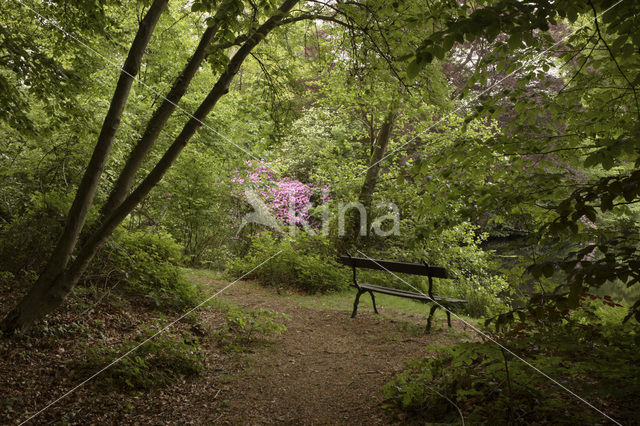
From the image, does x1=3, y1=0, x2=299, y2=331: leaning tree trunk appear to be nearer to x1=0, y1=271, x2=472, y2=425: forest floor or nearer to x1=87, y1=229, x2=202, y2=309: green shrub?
x1=0, y1=271, x2=472, y2=425: forest floor

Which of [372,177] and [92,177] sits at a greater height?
[372,177]

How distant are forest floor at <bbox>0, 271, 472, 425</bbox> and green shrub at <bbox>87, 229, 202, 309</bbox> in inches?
14.3

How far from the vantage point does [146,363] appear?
11.5 feet

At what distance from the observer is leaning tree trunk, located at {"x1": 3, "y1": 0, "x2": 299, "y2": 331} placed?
3.52 meters

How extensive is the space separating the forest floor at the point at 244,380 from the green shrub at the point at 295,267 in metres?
2.51

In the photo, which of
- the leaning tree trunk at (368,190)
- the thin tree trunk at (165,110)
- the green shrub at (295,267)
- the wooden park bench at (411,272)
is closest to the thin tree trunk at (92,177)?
the thin tree trunk at (165,110)

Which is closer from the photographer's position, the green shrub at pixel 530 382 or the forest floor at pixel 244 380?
the green shrub at pixel 530 382

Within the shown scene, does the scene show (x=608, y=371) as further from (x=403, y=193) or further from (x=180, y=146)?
(x=403, y=193)

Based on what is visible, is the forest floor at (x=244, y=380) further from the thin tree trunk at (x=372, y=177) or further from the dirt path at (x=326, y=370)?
the thin tree trunk at (x=372, y=177)

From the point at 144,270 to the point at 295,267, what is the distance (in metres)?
3.44

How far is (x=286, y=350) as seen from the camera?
4676mm

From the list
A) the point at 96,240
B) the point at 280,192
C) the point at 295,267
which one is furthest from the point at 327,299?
the point at 96,240

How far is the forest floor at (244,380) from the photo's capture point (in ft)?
9.45

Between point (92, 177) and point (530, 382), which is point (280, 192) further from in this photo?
point (530, 382)
